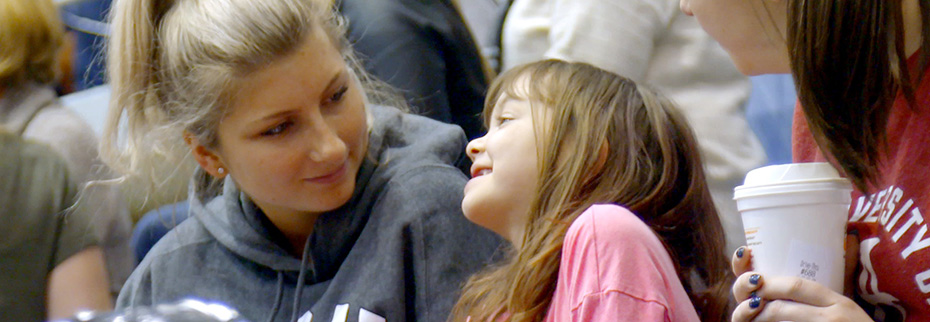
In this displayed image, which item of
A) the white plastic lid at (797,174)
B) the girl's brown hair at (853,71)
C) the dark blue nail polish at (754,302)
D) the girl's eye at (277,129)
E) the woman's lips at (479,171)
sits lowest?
the girl's eye at (277,129)

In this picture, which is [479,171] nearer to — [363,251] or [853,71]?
[363,251]

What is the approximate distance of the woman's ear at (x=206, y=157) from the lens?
212 cm

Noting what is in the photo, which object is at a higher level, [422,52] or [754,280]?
[754,280]

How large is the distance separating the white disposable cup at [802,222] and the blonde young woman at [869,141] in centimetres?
3

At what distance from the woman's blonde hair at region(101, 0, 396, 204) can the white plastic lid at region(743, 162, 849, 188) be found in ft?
3.28

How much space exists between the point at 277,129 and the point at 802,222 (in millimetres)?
1056

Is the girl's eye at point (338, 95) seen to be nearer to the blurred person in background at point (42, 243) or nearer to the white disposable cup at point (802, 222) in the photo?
the blurred person in background at point (42, 243)

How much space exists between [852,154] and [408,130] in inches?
43.8

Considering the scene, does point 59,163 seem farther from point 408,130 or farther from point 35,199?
point 408,130

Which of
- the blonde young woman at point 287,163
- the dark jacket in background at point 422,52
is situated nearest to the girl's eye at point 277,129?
the blonde young woman at point 287,163

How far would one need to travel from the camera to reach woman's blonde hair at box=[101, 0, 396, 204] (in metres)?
2.00

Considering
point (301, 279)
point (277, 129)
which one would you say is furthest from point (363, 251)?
point (277, 129)

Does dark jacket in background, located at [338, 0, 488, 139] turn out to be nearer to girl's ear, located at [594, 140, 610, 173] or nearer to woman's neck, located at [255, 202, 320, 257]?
woman's neck, located at [255, 202, 320, 257]

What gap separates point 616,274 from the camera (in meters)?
1.44
